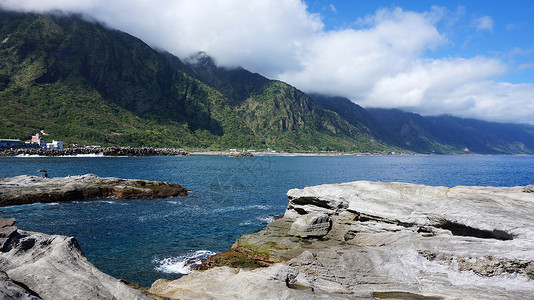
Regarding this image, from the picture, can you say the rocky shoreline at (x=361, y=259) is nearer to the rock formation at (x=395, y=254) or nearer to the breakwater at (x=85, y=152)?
the rock formation at (x=395, y=254)

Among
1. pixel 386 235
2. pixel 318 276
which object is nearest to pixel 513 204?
pixel 386 235

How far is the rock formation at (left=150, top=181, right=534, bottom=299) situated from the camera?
13.6 metres

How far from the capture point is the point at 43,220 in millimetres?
34250

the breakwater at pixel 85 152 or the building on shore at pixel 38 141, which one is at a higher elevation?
the building on shore at pixel 38 141

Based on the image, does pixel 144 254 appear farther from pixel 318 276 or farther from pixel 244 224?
A: pixel 318 276

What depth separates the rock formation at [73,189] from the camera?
4366 cm

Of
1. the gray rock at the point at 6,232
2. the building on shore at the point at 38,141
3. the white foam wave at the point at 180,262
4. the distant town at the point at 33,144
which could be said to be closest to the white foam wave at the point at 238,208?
the white foam wave at the point at 180,262

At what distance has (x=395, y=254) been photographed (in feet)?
58.4

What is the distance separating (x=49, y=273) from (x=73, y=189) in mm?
44820

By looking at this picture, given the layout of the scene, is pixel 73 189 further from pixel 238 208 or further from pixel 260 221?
pixel 260 221

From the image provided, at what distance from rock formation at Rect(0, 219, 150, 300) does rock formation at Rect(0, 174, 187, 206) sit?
131ft

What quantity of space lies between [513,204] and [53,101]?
801 ft

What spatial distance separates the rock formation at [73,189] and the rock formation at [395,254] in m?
33.8

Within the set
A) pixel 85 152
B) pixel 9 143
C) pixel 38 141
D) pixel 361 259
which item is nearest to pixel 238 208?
pixel 361 259
